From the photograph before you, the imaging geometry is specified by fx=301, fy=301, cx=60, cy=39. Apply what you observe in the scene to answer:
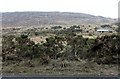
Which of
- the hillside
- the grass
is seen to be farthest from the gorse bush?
the hillside

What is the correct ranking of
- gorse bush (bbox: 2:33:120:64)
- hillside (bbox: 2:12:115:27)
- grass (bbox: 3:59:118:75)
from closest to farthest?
1. grass (bbox: 3:59:118:75)
2. gorse bush (bbox: 2:33:120:64)
3. hillside (bbox: 2:12:115:27)

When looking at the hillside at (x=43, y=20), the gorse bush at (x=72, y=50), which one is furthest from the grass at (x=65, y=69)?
the hillside at (x=43, y=20)

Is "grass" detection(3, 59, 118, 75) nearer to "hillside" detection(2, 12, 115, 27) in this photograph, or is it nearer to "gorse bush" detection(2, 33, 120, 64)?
"gorse bush" detection(2, 33, 120, 64)

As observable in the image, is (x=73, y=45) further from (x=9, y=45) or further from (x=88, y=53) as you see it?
(x=9, y=45)

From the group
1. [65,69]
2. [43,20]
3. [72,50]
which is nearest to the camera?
[65,69]

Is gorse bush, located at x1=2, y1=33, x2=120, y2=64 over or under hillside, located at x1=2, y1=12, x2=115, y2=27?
under

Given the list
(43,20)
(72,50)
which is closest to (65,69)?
(72,50)

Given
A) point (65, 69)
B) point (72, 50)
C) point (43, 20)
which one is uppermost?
point (43, 20)

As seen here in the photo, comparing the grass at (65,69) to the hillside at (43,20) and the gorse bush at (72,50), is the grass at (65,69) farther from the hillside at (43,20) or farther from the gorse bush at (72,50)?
the hillside at (43,20)

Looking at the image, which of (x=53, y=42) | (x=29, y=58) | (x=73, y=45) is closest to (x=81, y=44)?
(x=73, y=45)

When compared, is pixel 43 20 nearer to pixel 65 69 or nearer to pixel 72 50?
pixel 72 50

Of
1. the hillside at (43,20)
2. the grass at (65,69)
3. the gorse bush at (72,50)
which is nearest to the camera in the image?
the grass at (65,69)
